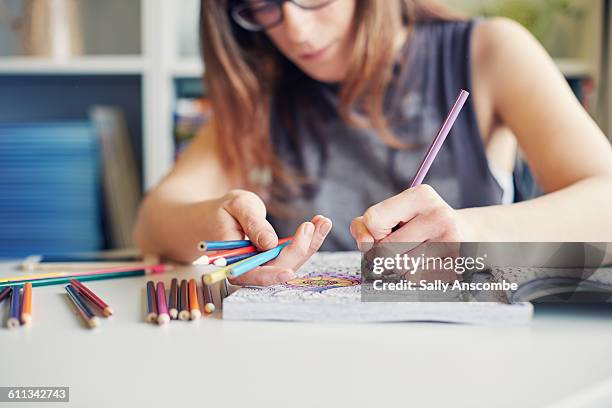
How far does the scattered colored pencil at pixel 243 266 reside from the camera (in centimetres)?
37

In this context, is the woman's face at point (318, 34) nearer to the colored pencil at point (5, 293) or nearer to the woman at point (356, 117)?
the woman at point (356, 117)

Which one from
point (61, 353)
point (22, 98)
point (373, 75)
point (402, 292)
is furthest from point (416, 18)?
point (22, 98)

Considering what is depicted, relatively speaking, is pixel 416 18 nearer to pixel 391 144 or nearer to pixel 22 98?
pixel 391 144

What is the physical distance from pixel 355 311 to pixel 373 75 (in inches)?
21.8

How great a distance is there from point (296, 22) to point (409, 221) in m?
0.38

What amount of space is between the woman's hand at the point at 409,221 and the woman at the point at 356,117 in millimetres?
188

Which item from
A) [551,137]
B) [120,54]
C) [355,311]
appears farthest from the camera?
Result: [120,54]

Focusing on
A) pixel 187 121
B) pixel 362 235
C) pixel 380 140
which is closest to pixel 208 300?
pixel 362 235

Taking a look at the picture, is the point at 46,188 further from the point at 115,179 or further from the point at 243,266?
the point at 243,266

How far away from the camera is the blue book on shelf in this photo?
1.32 metres

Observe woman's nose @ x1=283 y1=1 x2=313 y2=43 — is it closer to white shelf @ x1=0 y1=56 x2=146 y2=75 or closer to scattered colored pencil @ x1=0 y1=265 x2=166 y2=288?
scattered colored pencil @ x1=0 y1=265 x2=166 y2=288

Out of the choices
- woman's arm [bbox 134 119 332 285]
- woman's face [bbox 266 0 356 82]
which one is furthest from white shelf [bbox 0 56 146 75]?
woman's face [bbox 266 0 356 82]

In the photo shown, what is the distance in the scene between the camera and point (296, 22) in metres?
0.72

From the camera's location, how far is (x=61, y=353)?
0.35 meters
